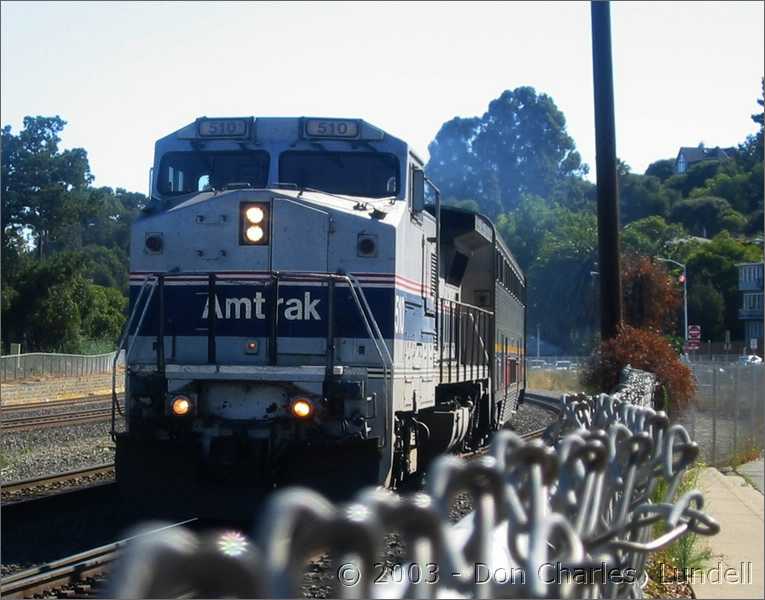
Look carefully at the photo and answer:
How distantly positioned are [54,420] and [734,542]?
17.7 m

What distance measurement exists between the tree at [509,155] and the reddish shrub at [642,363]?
113 m

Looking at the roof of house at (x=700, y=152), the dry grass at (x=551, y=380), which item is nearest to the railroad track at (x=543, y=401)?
the dry grass at (x=551, y=380)

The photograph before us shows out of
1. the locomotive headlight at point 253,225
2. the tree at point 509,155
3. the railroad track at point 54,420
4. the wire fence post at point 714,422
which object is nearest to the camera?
the locomotive headlight at point 253,225

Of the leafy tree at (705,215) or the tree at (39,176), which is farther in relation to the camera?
the leafy tree at (705,215)

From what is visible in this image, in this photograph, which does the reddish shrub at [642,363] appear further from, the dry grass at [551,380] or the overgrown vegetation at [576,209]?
the dry grass at [551,380]

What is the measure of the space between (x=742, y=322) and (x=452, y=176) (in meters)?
99.1

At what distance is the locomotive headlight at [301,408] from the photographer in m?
9.06

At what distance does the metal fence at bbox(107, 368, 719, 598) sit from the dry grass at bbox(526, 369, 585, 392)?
38907 mm

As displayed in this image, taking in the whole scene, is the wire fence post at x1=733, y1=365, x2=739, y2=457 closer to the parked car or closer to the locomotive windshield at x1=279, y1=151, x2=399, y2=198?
the parked car

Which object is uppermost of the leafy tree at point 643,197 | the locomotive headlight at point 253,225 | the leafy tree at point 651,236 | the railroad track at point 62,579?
the leafy tree at point 643,197

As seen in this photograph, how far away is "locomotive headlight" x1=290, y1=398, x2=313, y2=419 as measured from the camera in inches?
357

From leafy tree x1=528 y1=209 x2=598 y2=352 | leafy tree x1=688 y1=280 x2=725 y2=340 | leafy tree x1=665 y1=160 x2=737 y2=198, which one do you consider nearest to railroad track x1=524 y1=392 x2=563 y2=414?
leafy tree x1=688 y1=280 x2=725 y2=340

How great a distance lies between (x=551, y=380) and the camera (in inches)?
1845

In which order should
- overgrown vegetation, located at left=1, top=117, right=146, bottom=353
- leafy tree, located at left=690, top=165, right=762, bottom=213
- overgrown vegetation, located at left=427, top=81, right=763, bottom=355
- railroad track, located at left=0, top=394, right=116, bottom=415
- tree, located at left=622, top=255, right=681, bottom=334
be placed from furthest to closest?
leafy tree, located at left=690, top=165, right=762, bottom=213 → overgrown vegetation, located at left=1, top=117, right=146, bottom=353 → overgrown vegetation, located at left=427, top=81, right=763, bottom=355 → railroad track, located at left=0, top=394, right=116, bottom=415 → tree, located at left=622, top=255, right=681, bottom=334
